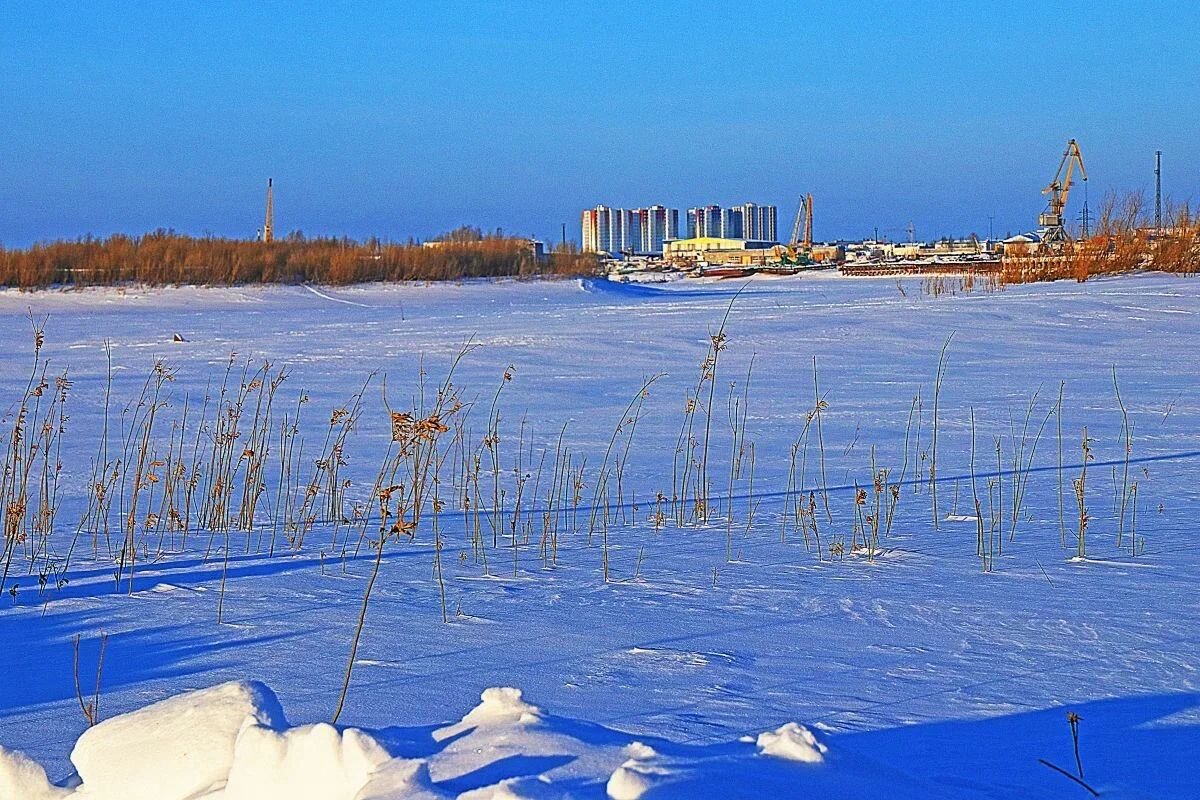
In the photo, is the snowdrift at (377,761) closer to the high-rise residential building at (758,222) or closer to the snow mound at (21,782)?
the snow mound at (21,782)

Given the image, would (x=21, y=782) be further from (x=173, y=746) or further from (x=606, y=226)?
(x=606, y=226)

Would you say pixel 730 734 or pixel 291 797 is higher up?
pixel 291 797

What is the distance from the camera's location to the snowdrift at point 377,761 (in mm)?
1710

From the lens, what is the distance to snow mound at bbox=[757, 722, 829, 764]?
1.83m

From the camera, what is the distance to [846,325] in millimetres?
14062

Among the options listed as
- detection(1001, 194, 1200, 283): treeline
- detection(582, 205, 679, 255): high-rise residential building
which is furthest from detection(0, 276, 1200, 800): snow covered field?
detection(582, 205, 679, 255): high-rise residential building

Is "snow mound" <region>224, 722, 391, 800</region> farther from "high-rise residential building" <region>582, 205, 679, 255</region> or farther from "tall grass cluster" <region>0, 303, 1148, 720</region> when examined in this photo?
"high-rise residential building" <region>582, 205, 679, 255</region>

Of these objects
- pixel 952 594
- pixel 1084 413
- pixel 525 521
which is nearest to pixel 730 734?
pixel 952 594

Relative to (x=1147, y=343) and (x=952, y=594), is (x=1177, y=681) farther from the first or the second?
(x=1147, y=343)

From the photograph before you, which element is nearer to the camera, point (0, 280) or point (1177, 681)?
point (1177, 681)

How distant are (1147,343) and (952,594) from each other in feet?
29.9

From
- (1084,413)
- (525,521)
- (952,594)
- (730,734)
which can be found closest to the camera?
(730,734)

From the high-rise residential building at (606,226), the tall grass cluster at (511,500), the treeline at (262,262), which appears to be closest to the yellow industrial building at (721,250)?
the high-rise residential building at (606,226)

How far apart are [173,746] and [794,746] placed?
927 mm
